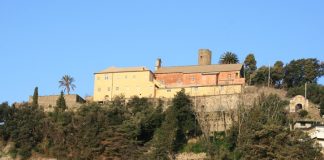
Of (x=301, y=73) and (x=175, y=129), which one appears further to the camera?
(x=301, y=73)

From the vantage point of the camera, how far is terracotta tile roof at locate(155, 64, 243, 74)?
72.9m

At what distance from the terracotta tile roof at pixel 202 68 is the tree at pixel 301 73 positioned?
8771 mm

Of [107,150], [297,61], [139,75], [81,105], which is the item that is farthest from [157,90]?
[297,61]

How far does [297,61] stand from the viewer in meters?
81.4

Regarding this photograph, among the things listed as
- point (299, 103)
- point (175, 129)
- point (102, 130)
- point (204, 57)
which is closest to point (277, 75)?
point (204, 57)

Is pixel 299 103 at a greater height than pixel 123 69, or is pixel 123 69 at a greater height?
pixel 123 69

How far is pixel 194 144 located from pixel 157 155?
456 centimetres

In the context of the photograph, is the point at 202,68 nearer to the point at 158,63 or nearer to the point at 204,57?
the point at 204,57

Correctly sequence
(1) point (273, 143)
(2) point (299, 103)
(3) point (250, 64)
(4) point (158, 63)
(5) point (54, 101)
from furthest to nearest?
(3) point (250, 64) < (4) point (158, 63) < (5) point (54, 101) < (2) point (299, 103) < (1) point (273, 143)

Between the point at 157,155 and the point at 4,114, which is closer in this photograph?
the point at 157,155

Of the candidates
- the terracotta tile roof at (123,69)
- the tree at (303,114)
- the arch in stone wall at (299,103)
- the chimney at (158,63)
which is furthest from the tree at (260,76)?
the tree at (303,114)

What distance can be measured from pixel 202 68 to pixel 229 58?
8.66 meters

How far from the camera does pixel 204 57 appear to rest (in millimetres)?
78375

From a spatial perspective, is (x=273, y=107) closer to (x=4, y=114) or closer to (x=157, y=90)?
(x=157, y=90)
